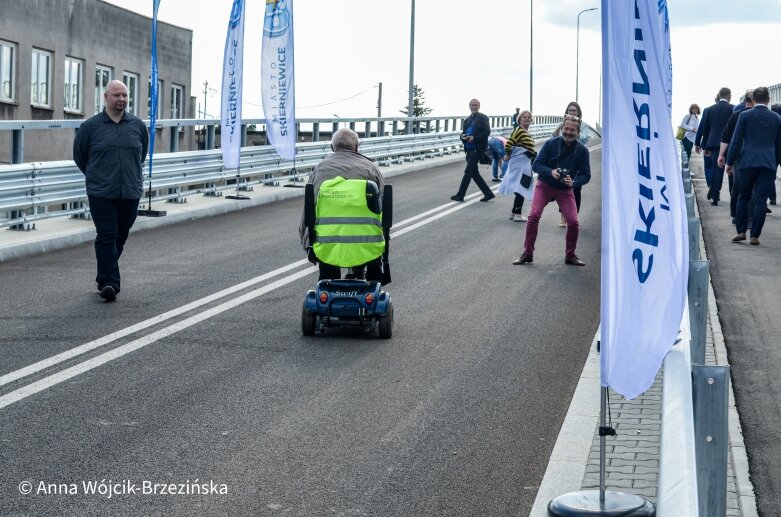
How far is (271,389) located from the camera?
7773mm

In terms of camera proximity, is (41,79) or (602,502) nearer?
(602,502)

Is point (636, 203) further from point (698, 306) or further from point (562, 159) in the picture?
point (562, 159)

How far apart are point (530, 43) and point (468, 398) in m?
57.3

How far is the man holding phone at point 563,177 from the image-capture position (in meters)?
14.1

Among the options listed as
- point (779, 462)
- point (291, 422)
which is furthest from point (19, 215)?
point (779, 462)

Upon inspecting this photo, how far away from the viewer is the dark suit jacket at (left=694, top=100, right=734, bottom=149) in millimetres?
21562

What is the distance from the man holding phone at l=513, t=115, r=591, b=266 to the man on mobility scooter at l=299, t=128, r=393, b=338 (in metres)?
4.84

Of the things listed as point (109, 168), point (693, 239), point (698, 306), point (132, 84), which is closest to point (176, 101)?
point (132, 84)

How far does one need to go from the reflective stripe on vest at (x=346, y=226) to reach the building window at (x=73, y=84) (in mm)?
31918

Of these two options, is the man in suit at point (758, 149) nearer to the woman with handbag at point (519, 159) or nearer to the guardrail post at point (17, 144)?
the woman with handbag at point (519, 159)

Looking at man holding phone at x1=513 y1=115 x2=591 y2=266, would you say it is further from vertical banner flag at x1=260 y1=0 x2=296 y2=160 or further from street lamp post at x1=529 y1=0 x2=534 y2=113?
street lamp post at x1=529 y1=0 x2=534 y2=113

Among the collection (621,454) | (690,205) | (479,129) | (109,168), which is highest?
(479,129)

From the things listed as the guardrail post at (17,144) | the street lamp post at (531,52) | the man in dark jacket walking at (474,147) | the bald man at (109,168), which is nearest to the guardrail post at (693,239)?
the bald man at (109,168)

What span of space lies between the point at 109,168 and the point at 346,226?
2877 millimetres
